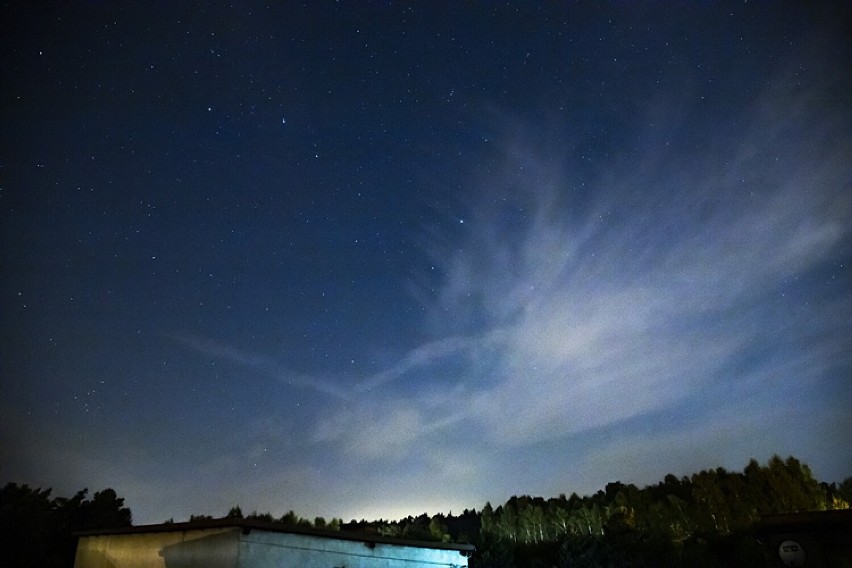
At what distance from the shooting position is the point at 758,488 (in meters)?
56.7

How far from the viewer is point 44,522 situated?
84.1 feet

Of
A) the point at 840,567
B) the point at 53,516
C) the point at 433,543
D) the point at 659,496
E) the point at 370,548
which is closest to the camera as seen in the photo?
the point at 840,567

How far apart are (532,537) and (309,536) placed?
58.3 metres

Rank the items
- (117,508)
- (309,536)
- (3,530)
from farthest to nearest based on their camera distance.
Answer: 1. (117,508)
2. (3,530)
3. (309,536)

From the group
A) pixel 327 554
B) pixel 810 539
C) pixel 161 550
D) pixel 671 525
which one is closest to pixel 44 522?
pixel 161 550

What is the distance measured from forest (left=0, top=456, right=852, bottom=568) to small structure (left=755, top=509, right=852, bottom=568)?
0.37m

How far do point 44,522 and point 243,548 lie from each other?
19526 mm

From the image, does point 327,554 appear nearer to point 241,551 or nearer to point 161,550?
point 241,551

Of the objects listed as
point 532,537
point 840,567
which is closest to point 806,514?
point 840,567

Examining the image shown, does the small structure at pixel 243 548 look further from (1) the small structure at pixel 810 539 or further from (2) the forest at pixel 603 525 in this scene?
(1) the small structure at pixel 810 539

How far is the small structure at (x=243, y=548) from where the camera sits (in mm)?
12328

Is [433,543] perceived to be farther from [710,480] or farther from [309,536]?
[710,480]

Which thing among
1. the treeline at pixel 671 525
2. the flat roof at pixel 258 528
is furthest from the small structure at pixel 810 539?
the treeline at pixel 671 525

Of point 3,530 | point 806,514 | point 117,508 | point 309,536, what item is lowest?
point 806,514
